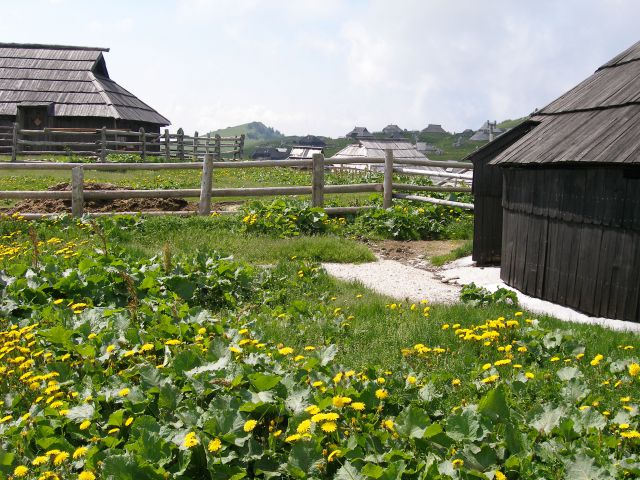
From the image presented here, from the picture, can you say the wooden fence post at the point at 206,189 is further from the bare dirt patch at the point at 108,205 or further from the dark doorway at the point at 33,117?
the dark doorway at the point at 33,117

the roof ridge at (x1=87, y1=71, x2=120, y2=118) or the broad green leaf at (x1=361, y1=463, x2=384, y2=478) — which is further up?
the roof ridge at (x1=87, y1=71, x2=120, y2=118)

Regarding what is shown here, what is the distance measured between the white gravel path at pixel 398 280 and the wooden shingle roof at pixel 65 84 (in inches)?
969

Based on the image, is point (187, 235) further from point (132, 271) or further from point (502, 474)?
point (502, 474)

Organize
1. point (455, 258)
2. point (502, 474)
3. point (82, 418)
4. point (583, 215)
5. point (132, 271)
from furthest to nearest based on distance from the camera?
point (455, 258)
point (583, 215)
point (132, 271)
point (82, 418)
point (502, 474)

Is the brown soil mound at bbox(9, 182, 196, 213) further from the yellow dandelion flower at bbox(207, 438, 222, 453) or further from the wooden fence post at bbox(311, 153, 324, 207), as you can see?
the yellow dandelion flower at bbox(207, 438, 222, 453)

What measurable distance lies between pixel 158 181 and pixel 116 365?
15.0 m

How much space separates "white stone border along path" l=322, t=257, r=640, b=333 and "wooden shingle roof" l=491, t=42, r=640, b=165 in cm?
173

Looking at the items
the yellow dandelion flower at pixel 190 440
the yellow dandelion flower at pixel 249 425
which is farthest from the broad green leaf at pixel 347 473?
the yellow dandelion flower at pixel 190 440

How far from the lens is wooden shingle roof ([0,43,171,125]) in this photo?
3253 cm

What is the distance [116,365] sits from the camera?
15.4 ft

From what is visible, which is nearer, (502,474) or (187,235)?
(502,474)

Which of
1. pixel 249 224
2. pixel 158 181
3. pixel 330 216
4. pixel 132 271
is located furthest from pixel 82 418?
pixel 158 181

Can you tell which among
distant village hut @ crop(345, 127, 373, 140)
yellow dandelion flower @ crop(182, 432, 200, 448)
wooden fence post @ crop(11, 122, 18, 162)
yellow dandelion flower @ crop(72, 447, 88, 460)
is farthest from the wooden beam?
distant village hut @ crop(345, 127, 373, 140)

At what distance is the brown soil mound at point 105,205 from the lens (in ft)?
44.1
